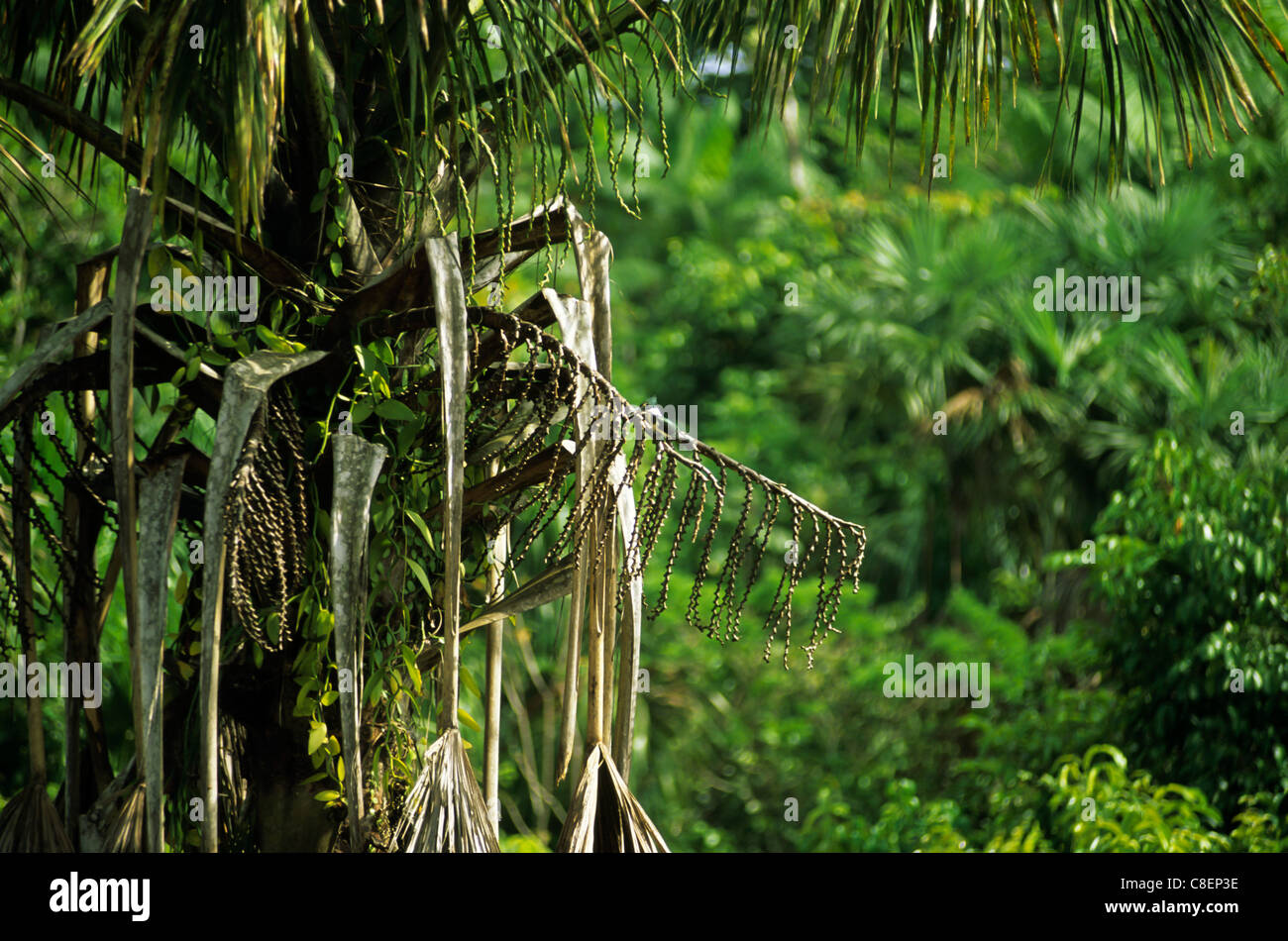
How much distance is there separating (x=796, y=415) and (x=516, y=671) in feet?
17.5

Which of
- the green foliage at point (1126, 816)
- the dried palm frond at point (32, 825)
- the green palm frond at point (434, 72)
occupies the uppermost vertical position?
the green palm frond at point (434, 72)

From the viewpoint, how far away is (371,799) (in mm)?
2533

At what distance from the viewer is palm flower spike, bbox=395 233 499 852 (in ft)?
6.96

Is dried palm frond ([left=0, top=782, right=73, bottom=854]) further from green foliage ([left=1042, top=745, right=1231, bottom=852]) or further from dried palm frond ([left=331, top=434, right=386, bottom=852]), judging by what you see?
green foliage ([left=1042, top=745, right=1231, bottom=852])

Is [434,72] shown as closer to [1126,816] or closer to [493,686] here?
[493,686]

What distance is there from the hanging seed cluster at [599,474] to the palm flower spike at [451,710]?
16 cm

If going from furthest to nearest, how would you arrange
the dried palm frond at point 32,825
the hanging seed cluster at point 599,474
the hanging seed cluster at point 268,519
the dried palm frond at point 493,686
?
1. the dried palm frond at point 493,686
2. the dried palm frond at point 32,825
3. the hanging seed cluster at point 599,474
4. the hanging seed cluster at point 268,519

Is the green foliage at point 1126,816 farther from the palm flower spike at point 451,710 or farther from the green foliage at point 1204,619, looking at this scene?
the palm flower spike at point 451,710

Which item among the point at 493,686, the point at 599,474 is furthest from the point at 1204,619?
the point at 599,474

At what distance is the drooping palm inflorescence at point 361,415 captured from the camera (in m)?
2.15

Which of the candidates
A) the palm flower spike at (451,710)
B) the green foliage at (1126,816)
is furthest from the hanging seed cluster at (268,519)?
the green foliage at (1126,816)

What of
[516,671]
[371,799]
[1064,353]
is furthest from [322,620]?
[1064,353]
